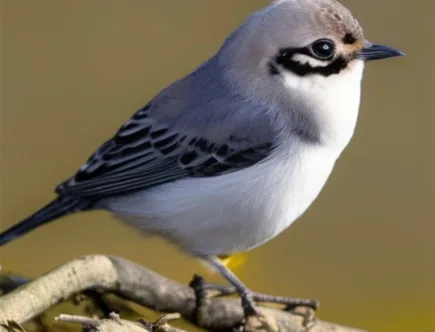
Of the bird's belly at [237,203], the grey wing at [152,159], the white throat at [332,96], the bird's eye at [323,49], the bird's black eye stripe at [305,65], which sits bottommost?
the bird's belly at [237,203]

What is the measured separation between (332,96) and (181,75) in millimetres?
1473

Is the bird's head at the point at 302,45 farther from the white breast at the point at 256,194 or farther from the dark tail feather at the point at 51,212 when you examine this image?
the dark tail feather at the point at 51,212

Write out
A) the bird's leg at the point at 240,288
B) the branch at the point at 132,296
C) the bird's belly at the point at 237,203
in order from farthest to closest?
the bird's belly at the point at 237,203 → the bird's leg at the point at 240,288 → the branch at the point at 132,296

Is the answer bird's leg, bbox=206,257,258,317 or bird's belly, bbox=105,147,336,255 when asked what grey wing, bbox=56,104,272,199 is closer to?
bird's belly, bbox=105,147,336,255

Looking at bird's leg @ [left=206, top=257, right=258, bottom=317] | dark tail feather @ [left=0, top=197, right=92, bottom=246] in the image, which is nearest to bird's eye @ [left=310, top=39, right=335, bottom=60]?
bird's leg @ [left=206, top=257, right=258, bottom=317]

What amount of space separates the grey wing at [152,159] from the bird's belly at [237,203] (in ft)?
0.11

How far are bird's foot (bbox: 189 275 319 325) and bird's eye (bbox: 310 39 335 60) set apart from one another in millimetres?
582

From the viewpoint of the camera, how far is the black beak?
7.91 ft

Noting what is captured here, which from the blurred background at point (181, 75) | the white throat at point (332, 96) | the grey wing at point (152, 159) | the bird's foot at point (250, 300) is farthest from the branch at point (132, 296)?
the blurred background at point (181, 75)

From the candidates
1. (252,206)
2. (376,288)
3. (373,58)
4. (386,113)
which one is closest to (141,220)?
(252,206)

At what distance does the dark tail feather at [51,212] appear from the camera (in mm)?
2416

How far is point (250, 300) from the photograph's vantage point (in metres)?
2.12

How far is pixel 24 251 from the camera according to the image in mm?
3266

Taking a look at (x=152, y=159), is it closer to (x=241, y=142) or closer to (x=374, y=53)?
(x=241, y=142)
